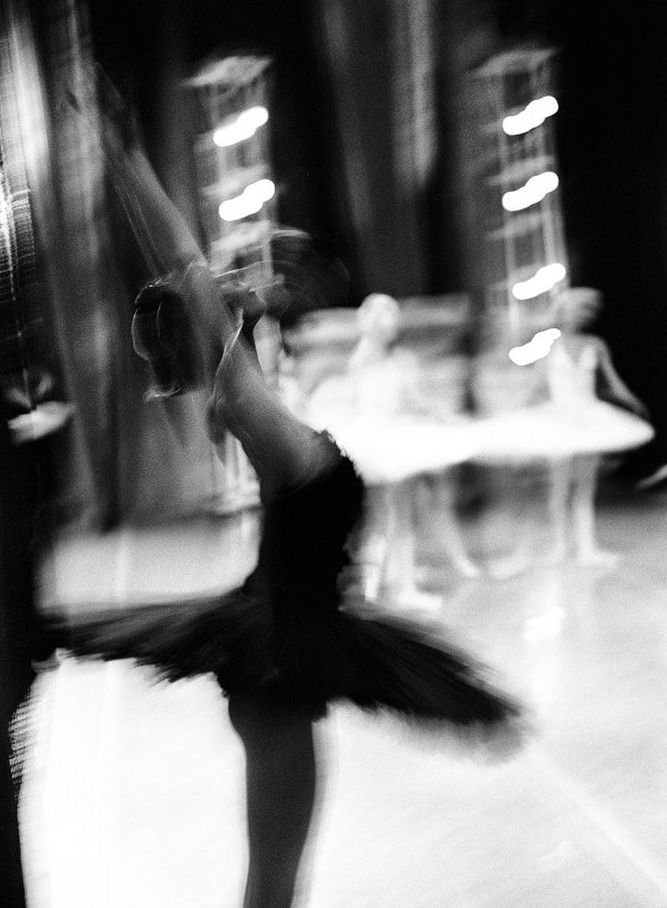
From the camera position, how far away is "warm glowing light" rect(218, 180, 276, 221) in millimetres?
1028

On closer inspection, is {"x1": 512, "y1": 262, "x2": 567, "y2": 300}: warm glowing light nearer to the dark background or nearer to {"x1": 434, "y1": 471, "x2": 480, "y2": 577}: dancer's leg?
the dark background

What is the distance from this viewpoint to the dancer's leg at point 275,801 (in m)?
0.81

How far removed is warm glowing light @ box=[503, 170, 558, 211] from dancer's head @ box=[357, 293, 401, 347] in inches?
10.9

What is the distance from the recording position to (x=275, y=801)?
82cm

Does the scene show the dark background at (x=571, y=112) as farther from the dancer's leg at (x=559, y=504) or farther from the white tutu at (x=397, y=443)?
the dancer's leg at (x=559, y=504)

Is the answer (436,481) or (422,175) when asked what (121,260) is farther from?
(436,481)

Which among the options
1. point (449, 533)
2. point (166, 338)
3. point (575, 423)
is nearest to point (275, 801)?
point (166, 338)

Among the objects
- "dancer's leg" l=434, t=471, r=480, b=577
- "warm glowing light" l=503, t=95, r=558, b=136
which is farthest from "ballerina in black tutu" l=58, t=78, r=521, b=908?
"dancer's leg" l=434, t=471, r=480, b=577

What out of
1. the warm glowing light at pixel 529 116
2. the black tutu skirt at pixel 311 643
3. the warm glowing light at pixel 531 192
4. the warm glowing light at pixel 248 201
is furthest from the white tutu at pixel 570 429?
the black tutu skirt at pixel 311 643

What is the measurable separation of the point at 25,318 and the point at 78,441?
0.62 meters

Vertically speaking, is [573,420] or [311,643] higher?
[311,643]

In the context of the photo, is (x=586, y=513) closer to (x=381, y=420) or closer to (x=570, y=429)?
(x=570, y=429)

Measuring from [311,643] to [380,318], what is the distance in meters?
1.03

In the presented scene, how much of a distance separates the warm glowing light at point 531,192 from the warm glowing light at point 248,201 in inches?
21.9
